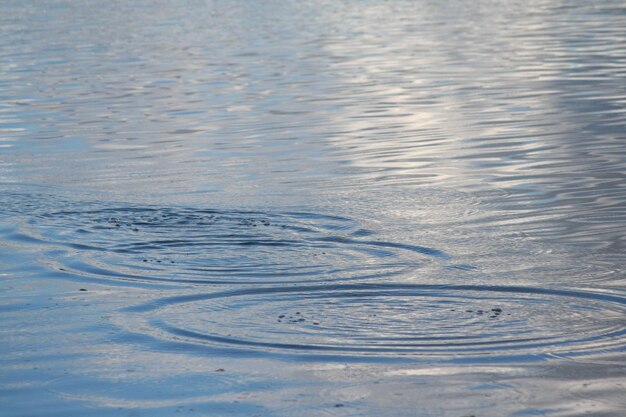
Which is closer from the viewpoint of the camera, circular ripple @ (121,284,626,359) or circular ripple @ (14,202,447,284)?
circular ripple @ (121,284,626,359)

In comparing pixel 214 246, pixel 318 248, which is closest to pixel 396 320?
pixel 318 248

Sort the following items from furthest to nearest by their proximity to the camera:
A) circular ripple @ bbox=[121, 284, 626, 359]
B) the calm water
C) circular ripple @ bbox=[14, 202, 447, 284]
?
circular ripple @ bbox=[14, 202, 447, 284] < circular ripple @ bbox=[121, 284, 626, 359] < the calm water

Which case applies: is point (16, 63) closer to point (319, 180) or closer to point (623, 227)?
point (319, 180)

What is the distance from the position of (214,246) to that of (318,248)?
0.81 metres

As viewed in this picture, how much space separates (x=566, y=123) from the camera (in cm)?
1747

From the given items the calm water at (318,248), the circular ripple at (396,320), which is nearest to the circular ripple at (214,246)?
the calm water at (318,248)

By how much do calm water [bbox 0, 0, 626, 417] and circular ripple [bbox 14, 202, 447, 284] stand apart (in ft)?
0.11

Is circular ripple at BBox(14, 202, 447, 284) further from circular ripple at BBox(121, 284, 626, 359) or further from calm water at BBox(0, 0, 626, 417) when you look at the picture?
circular ripple at BBox(121, 284, 626, 359)

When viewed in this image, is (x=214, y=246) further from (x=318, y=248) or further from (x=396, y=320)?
(x=396, y=320)

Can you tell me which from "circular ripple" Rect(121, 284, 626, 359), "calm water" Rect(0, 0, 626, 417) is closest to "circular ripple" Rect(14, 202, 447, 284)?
"calm water" Rect(0, 0, 626, 417)

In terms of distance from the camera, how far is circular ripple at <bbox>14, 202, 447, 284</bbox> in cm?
936

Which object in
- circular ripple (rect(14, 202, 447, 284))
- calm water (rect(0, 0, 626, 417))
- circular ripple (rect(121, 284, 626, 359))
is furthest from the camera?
circular ripple (rect(14, 202, 447, 284))

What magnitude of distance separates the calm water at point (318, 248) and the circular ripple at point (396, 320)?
2 cm

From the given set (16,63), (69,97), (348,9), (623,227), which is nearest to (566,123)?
(623,227)
